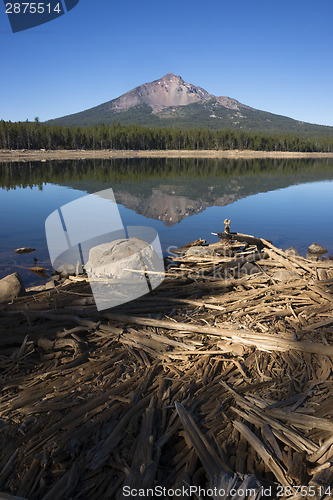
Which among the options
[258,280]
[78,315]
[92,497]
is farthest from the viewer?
[258,280]

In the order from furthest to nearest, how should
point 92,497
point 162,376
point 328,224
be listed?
point 328,224 < point 162,376 < point 92,497

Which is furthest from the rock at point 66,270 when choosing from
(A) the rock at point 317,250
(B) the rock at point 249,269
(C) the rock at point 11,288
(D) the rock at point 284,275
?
(A) the rock at point 317,250

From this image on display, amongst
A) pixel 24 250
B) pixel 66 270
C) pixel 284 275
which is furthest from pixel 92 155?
pixel 284 275

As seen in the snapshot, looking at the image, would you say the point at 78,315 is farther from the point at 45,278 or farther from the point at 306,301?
the point at 45,278

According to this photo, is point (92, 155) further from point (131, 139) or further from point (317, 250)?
point (317, 250)

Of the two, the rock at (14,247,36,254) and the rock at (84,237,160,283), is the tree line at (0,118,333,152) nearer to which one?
the rock at (14,247,36,254)

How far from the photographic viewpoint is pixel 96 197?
6.45 m

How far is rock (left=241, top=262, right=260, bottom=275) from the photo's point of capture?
7109 millimetres

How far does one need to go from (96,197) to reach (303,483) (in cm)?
537

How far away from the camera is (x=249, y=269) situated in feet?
23.6

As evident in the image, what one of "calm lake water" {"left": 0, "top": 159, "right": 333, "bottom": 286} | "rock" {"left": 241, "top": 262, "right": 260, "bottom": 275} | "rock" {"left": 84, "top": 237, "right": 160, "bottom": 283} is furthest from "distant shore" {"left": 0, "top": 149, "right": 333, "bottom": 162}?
"rock" {"left": 241, "top": 262, "right": 260, "bottom": 275}

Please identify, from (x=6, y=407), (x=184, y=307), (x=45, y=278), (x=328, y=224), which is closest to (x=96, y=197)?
(x=184, y=307)

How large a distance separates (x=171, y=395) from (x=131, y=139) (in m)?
155

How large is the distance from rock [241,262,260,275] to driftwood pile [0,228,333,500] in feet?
3.93
